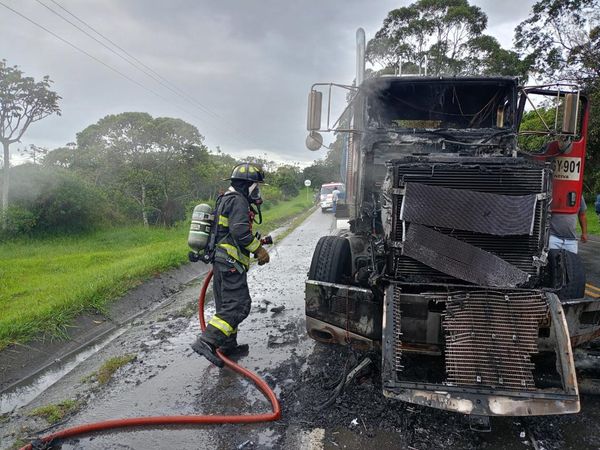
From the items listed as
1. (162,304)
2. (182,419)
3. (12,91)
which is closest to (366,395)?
(182,419)

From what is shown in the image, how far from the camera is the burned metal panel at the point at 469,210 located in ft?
10.0

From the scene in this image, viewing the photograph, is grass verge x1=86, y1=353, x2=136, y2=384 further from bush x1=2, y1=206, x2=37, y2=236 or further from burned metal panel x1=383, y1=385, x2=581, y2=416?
bush x1=2, y1=206, x2=37, y2=236

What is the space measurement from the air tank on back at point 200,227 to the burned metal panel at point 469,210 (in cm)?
198

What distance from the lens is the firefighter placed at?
403 cm

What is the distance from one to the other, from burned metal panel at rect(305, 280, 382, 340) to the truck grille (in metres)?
0.38

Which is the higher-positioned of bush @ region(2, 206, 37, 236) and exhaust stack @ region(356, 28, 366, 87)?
exhaust stack @ region(356, 28, 366, 87)

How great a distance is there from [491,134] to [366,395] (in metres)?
3.04

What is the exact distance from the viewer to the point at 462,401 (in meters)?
2.58

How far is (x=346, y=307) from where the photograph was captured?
3.42 m

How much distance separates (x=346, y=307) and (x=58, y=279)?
5.73 meters

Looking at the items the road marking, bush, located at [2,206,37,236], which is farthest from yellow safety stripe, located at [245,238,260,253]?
bush, located at [2,206,37,236]

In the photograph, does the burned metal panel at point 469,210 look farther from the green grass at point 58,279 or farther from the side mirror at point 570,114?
the green grass at point 58,279

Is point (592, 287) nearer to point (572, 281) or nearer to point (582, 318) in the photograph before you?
point (572, 281)

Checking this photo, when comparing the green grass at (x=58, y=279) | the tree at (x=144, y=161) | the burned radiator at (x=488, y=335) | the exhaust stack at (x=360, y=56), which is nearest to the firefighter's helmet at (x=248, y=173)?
the burned radiator at (x=488, y=335)
